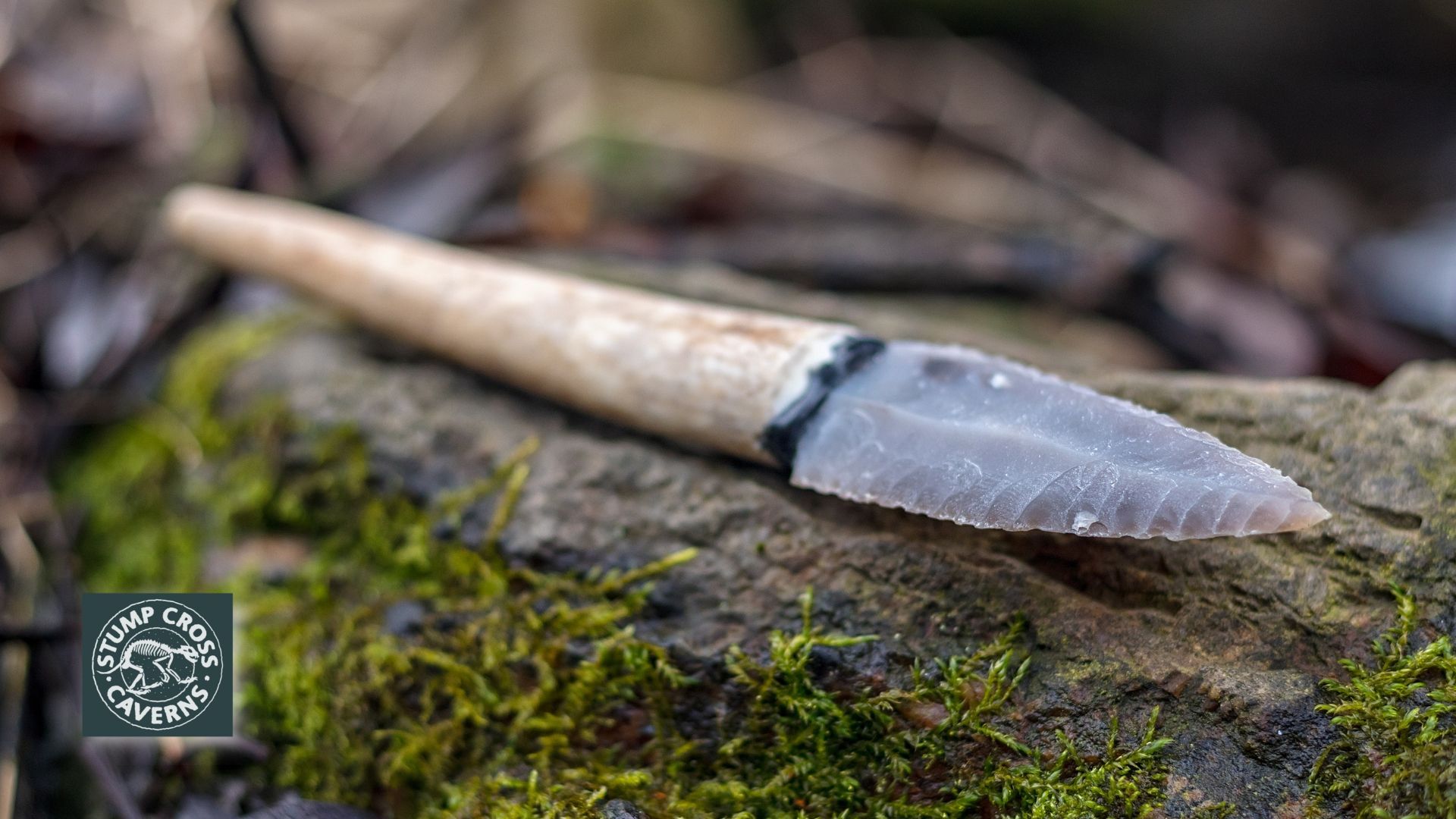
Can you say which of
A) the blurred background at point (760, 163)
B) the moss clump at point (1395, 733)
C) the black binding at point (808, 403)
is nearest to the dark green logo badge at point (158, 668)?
the blurred background at point (760, 163)

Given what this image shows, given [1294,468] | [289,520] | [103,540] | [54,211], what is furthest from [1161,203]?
[54,211]

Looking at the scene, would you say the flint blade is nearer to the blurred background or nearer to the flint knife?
the flint knife

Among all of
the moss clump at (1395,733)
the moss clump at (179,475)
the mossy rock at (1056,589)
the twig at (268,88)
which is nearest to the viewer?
the moss clump at (1395,733)

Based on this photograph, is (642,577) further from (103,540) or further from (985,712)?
(103,540)

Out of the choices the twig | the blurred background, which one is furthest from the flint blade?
the twig

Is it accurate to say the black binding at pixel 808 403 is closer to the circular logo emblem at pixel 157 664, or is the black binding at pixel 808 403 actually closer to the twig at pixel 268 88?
the circular logo emblem at pixel 157 664

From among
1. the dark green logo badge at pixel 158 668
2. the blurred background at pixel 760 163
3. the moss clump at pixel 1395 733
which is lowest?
the dark green logo badge at pixel 158 668
